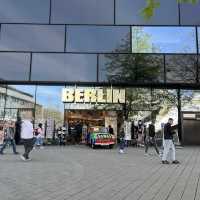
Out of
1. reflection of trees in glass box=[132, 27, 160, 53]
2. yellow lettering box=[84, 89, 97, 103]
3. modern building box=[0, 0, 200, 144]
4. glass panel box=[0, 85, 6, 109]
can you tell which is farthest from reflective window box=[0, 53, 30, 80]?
reflection of trees in glass box=[132, 27, 160, 53]

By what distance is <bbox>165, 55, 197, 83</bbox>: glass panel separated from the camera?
76.8ft

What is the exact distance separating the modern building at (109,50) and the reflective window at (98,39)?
6cm

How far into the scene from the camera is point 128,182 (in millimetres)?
9125

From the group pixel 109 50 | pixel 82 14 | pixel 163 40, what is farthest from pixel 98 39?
pixel 163 40

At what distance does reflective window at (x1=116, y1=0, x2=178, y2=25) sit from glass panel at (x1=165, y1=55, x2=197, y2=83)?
2.42 m

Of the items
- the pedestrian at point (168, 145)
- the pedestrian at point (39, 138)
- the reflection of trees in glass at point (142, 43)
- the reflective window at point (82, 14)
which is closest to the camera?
the pedestrian at point (168, 145)

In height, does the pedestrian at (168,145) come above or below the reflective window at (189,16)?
below

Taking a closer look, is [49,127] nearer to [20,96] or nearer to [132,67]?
[20,96]

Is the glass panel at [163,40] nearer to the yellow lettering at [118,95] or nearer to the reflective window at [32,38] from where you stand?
the yellow lettering at [118,95]

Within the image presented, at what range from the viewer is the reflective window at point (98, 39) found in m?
24.0

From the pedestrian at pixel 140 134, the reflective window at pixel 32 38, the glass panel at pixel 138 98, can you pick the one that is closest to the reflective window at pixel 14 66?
the reflective window at pixel 32 38

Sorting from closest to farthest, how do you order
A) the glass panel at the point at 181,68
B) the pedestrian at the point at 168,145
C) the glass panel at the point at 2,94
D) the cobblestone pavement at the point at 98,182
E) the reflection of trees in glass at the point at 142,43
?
the cobblestone pavement at the point at 98,182 → the pedestrian at the point at 168,145 → the glass panel at the point at 181,68 → the reflection of trees in glass at the point at 142,43 → the glass panel at the point at 2,94

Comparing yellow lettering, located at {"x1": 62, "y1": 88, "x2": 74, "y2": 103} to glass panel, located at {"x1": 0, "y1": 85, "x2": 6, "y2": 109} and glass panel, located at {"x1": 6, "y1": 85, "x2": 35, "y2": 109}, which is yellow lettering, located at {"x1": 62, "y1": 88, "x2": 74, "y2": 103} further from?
glass panel, located at {"x1": 0, "y1": 85, "x2": 6, "y2": 109}

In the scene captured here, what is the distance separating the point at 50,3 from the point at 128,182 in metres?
17.9
